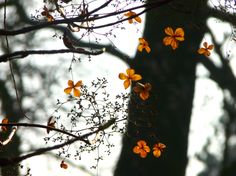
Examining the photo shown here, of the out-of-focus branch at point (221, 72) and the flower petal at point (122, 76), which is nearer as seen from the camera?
the flower petal at point (122, 76)

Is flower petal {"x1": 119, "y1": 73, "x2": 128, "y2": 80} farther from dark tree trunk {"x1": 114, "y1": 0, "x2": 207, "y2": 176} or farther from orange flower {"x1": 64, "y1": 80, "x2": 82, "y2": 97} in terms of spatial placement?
dark tree trunk {"x1": 114, "y1": 0, "x2": 207, "y2": 176}

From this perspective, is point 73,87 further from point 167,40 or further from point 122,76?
point 167,40

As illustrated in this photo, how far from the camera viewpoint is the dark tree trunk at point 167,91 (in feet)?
10.3

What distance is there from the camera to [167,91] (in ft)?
10.7

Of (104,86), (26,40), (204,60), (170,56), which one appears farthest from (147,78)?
(26,40)

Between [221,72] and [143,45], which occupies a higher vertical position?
[221,72]

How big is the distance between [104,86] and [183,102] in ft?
6.66

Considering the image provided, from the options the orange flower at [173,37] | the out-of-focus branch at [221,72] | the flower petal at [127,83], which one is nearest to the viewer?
the flower petal at [127,83]

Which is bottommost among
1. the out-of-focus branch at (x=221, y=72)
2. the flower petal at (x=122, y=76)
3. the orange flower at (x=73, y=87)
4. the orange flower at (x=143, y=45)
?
the orange flower at (x=73, y=87)

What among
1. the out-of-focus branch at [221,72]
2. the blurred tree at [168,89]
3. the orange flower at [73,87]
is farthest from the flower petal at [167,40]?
the out-of-focus branch at [221,72]

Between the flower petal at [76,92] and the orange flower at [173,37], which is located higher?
the orange flower at [173,37]

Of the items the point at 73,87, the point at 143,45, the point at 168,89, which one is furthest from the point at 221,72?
the point at 73,87

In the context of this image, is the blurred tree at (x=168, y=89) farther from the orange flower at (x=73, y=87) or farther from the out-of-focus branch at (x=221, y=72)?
the orange flower at (x=73, y=87)

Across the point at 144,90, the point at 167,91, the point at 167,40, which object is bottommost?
the point at 144,90
